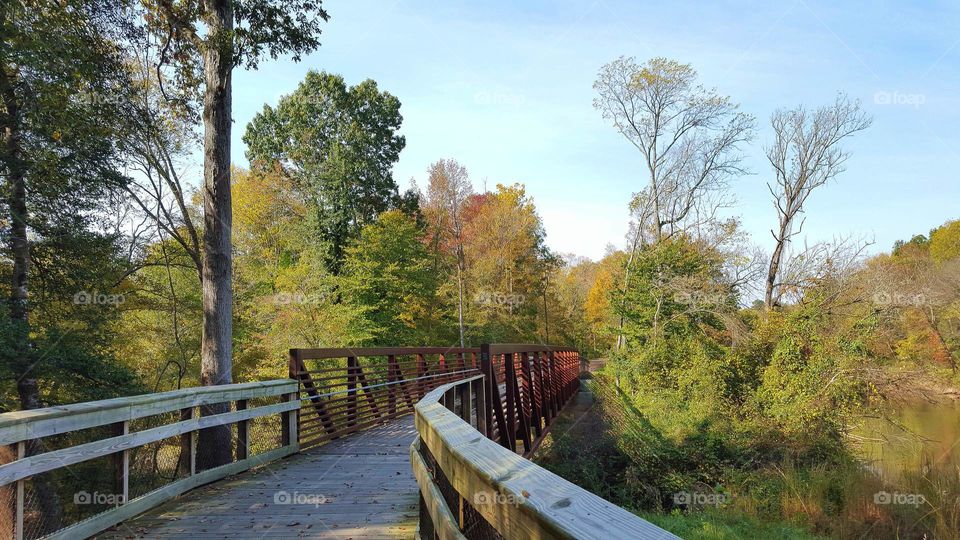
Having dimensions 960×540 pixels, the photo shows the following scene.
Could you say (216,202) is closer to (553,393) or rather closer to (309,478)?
(309,478)

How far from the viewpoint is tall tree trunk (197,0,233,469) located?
829 cm

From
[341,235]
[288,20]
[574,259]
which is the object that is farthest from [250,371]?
[574,259]

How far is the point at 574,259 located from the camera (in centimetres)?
8119

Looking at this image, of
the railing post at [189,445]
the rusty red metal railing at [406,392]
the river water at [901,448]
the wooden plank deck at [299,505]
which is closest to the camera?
the wooden plank deck at [299,505]

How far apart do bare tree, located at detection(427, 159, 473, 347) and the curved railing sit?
3879 centimetres

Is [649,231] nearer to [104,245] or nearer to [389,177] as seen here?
[389,177]

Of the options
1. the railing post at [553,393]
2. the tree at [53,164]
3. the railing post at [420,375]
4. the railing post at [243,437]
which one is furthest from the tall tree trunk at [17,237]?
the railing post at [553,393]

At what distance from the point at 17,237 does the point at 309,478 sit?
805 cm

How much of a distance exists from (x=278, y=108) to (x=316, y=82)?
3.01 metres

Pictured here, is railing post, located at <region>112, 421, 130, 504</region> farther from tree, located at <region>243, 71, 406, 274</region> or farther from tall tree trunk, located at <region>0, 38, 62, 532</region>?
tree, located at <region>243, 71, 406, 274</region>

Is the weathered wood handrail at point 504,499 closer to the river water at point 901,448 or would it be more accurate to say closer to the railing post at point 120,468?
the railing post at point 120,468

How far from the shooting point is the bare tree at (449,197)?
41.9m

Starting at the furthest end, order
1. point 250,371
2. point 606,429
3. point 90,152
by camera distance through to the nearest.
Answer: point 250,371 < point 606,429 < point 90,152

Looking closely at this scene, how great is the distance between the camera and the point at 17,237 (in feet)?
33.6
